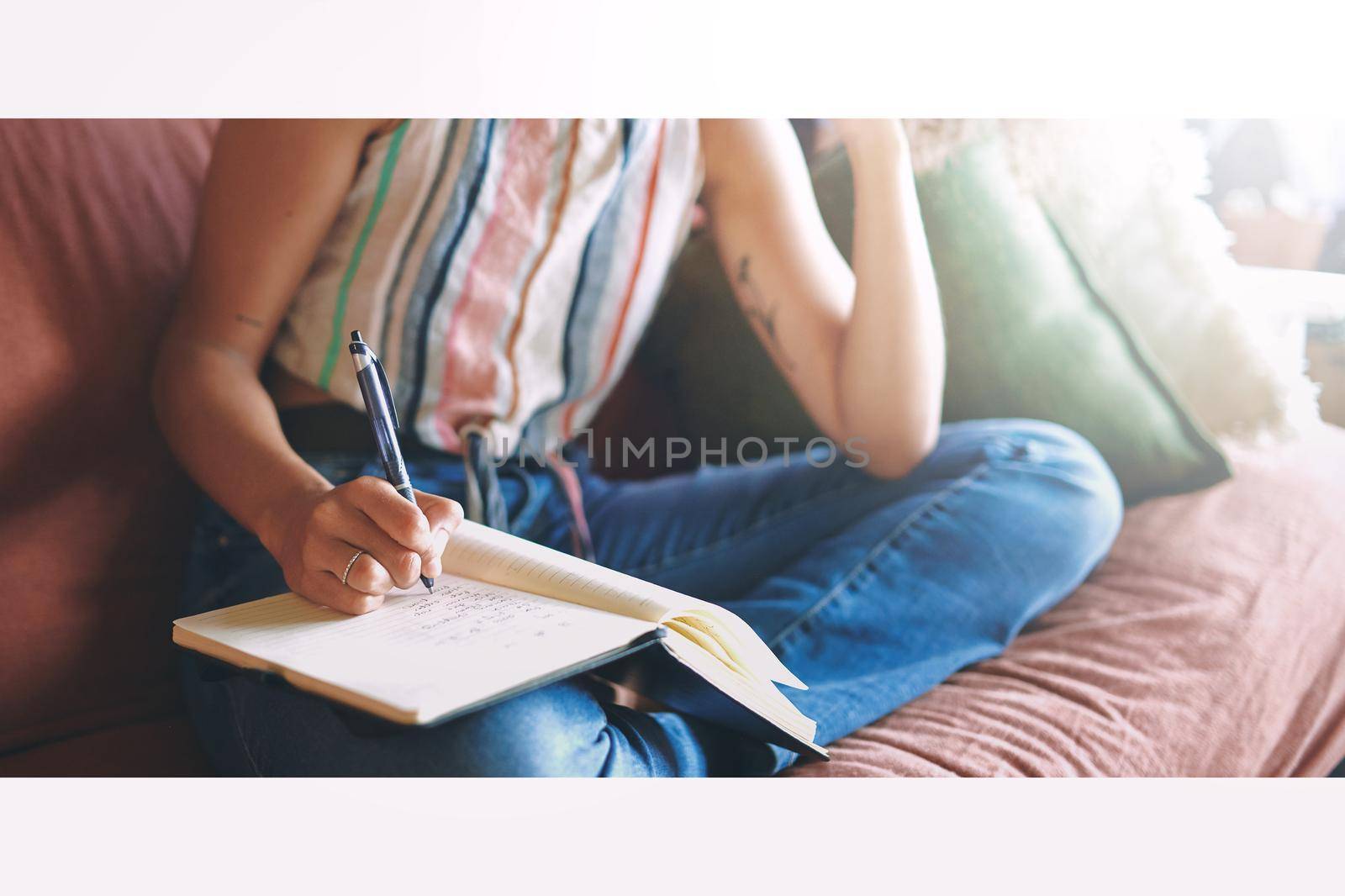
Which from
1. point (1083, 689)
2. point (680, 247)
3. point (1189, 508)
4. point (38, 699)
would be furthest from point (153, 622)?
point (1189, 508)

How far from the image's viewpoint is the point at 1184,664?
2.33 ft

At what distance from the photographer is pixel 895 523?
778 mm

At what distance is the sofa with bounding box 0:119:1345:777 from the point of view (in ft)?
2.10

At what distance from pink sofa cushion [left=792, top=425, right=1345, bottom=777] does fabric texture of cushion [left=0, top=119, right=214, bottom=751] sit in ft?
1.71

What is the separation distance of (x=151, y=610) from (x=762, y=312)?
577 mm

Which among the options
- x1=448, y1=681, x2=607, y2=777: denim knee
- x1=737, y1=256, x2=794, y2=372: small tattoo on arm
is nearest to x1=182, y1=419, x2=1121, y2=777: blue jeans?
x1=448, y1=681, x2=607, y2=777: denim knee

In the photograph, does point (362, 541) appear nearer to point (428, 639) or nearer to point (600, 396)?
point (428, 639)

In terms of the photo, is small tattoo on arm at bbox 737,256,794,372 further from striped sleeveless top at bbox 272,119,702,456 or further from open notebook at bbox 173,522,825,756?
open notebook at bbox 173,522,825,756

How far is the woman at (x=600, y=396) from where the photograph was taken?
2.06 ft

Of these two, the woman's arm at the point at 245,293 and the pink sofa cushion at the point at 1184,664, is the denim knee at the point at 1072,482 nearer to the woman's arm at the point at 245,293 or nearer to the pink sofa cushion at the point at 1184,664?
the pink sofa cushion at the point at 1184,664

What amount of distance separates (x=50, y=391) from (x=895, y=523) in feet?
2.17

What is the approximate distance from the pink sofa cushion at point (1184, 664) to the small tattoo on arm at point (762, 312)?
13.0 inches

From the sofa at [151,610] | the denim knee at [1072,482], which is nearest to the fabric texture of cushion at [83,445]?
the sofa at [151,610]
